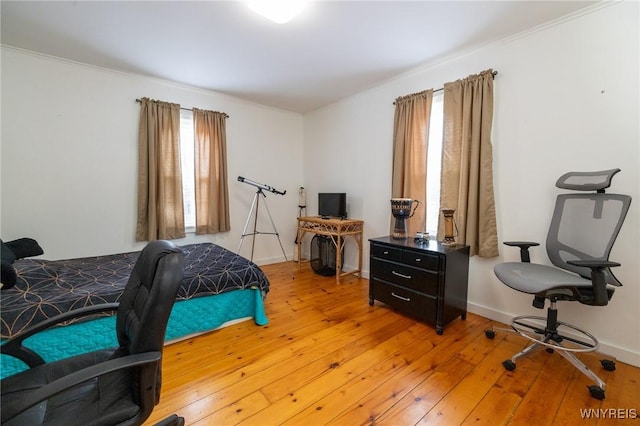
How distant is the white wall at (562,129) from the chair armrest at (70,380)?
274 cm

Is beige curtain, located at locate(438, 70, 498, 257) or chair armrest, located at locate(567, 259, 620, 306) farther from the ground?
beige curtain, located at locate(438, 70, 498, 257)

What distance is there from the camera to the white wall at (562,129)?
1879mm

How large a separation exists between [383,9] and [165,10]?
5.38 ft

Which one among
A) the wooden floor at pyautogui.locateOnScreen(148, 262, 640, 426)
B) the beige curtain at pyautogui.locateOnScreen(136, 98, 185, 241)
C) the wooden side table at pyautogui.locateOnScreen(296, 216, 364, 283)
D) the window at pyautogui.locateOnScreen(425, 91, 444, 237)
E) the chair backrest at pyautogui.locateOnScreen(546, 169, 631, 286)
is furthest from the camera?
the wooden side table at pyautogui.locateOnScreen(296, 216, 364, 283)

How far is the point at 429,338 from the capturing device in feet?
7.23

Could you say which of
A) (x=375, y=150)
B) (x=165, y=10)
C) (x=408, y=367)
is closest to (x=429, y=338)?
(x=408, y=367)

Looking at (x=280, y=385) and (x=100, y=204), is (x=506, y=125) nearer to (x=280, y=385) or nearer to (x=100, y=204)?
(x=280, y=385)

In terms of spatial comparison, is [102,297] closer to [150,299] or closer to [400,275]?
[150,299]

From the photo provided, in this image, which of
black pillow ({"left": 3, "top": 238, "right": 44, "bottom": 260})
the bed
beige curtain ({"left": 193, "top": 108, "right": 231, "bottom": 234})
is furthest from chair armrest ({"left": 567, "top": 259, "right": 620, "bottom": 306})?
black pillow ({"left": 3, "top": 238, "right": 44, "bottom": 260})

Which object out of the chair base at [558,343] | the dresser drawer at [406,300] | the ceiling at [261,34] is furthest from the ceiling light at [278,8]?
the chair base at [558,343]

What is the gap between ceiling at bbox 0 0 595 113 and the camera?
2016mm

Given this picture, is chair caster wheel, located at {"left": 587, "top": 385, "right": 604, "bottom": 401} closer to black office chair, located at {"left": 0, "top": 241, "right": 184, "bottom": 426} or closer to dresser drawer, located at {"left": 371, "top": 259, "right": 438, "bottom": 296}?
dresser drawer, located at {"left": 371, "top": 259, "right": 438, "bottom": 296}

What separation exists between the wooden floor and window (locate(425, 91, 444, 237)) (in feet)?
3.52

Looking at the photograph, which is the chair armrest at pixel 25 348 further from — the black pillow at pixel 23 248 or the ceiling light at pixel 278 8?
the ceiling light at pixel 278 8
